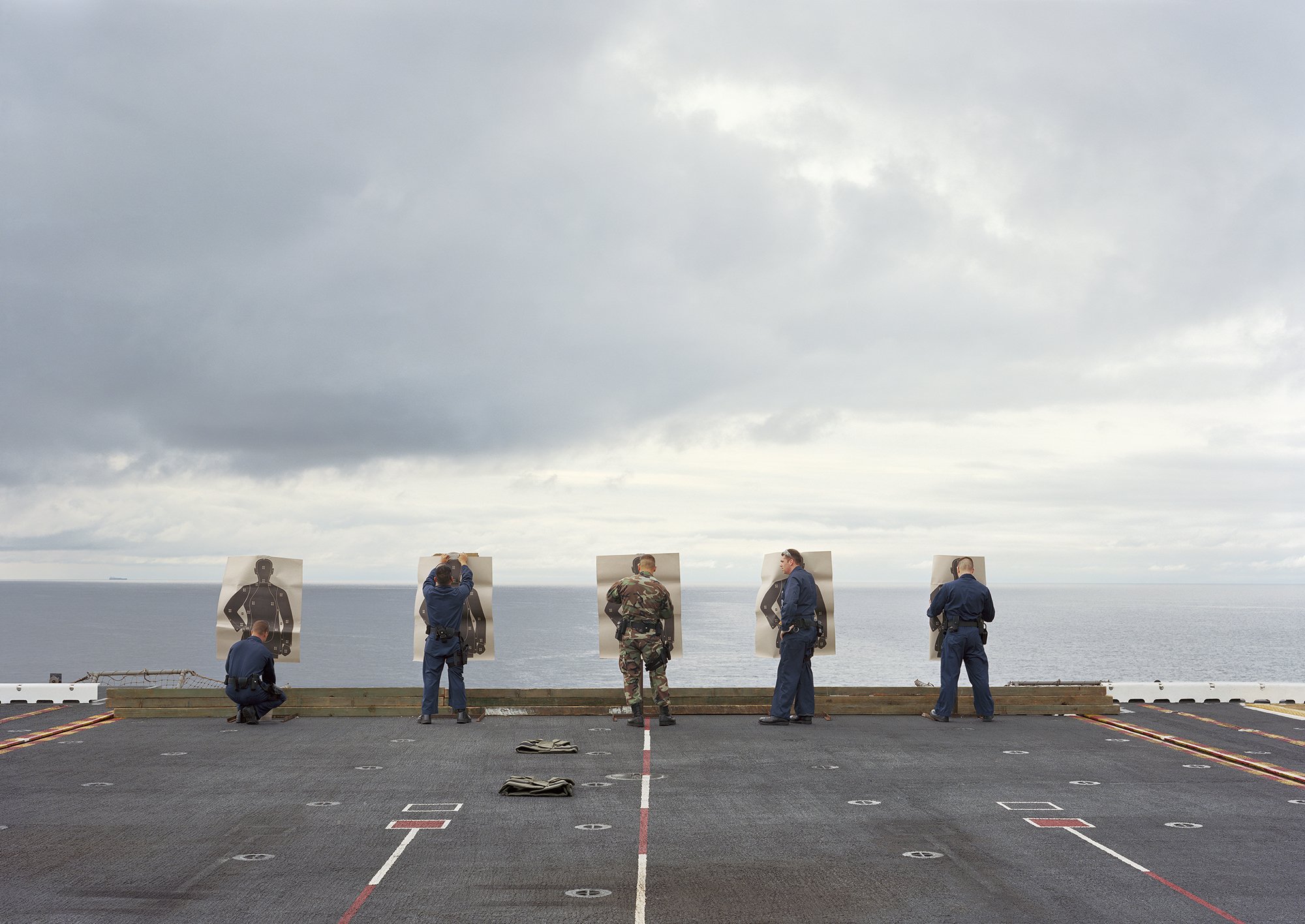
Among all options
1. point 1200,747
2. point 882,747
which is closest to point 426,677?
point 882,747

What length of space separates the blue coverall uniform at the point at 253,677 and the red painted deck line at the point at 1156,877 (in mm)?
11881

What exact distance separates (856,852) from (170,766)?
28.9 ft

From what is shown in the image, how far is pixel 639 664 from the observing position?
16562mm

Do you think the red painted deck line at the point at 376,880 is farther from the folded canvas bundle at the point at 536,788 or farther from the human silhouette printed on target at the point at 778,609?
the human silhouette printed on target at the point at 778,609

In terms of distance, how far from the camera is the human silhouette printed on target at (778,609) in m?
17.8

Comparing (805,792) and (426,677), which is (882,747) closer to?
(805,792)

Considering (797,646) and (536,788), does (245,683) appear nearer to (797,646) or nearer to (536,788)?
(536,788)

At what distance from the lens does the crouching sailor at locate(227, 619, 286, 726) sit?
52.5 ft

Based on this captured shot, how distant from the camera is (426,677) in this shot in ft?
53.6

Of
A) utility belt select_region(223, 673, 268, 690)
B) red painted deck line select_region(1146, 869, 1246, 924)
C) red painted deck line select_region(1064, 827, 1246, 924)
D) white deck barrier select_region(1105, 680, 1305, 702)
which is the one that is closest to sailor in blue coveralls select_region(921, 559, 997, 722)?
white deck barrier select_region(1105, 680, 1305, 702)

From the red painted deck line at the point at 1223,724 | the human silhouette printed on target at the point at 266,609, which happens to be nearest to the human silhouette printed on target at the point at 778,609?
the red painted deck line at the point at 1223,724

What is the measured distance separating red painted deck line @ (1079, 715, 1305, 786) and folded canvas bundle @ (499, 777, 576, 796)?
8.71 m

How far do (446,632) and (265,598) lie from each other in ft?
15.8

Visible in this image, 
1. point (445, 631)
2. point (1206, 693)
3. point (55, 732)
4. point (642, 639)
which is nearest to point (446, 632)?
point (445, 631)
